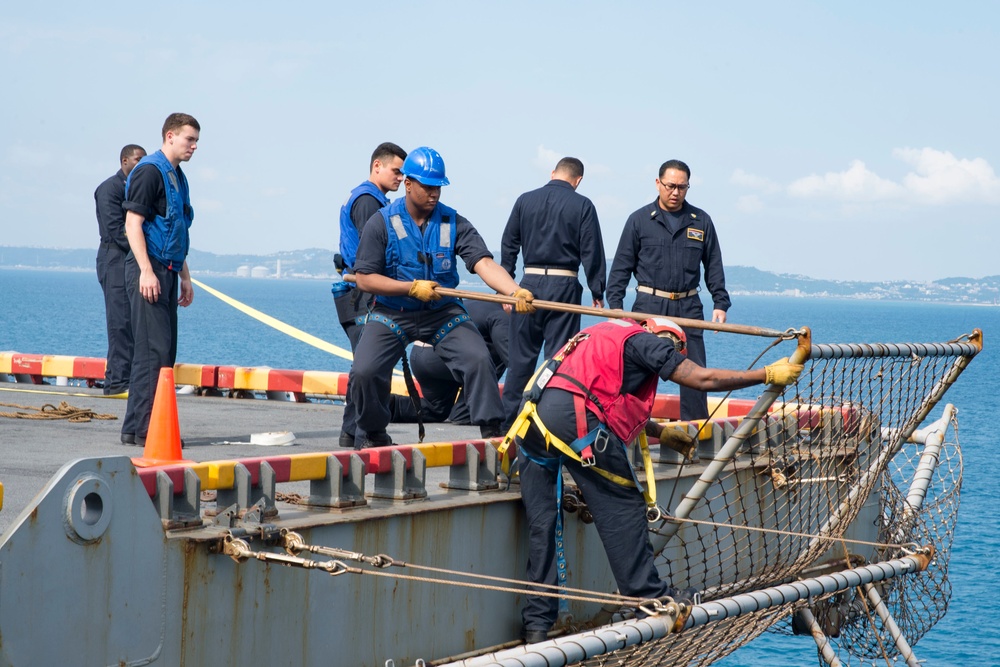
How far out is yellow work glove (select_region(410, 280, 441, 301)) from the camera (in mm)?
6777

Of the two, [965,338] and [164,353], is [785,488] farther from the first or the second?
[164,353]

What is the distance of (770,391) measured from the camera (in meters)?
6.04

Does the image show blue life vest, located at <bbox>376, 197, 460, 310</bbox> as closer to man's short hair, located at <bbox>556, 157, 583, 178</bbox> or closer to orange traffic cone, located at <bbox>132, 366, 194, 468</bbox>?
orange traffic cone, located at <bbox>132, 366, 194, 468</bbox>

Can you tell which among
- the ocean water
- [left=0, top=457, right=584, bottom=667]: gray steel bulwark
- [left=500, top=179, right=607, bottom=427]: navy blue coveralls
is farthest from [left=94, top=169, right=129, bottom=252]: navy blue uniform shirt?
the ocean water

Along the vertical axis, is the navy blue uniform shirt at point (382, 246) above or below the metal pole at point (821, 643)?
above

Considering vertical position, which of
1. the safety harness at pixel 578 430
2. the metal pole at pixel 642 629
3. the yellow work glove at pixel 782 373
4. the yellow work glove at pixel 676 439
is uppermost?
the yellow work glove at pixel 782 373

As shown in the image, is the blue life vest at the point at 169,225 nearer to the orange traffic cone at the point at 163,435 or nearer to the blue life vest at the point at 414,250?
the blue life vest at the point at 414,250

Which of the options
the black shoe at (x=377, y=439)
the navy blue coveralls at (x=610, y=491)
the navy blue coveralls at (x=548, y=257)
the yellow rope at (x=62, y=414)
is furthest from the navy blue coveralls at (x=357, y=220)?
the navy blue coveralls at (x=610, y=491)

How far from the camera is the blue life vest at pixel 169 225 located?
24.7ft

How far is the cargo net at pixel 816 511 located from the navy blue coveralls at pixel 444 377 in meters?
2.37

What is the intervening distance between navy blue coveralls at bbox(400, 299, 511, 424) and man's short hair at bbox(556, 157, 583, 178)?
1.29 metres

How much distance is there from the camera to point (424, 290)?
6781 millimetres

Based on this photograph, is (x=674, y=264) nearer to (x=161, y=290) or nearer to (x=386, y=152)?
(x=386, y=152)

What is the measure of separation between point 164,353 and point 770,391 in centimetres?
362
